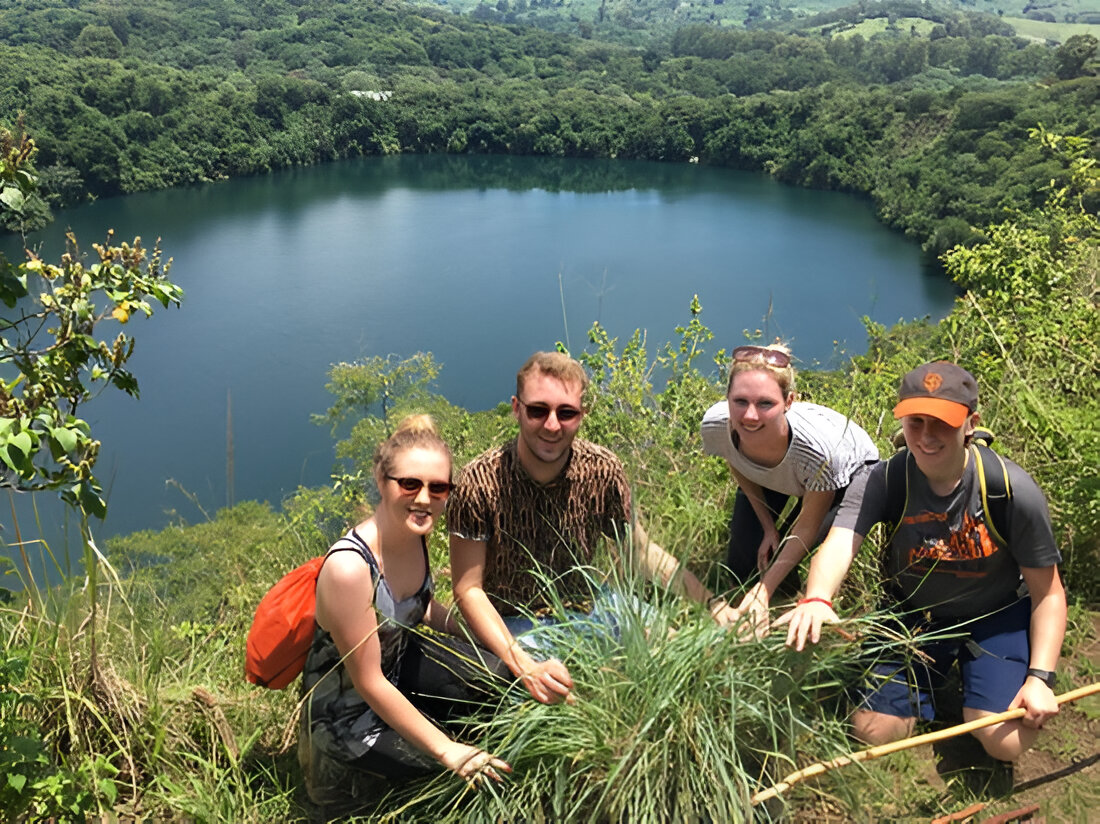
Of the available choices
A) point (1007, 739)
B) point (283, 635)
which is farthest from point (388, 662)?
point (1007, 739)

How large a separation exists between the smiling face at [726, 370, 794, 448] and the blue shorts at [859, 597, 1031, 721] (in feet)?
1.61

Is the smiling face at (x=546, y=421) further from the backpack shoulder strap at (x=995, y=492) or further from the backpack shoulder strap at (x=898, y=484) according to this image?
the backpack shoulder strap at (x=995, y=492)

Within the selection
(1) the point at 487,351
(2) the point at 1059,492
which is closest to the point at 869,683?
(2) the point at 1059,492

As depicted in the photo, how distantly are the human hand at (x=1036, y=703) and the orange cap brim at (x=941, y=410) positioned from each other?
0.54 m

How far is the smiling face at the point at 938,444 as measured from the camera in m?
1.77

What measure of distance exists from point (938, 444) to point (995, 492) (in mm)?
153

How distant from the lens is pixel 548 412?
1.80m

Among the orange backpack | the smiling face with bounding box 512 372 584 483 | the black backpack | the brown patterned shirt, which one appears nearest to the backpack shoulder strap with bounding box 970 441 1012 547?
the black backpack

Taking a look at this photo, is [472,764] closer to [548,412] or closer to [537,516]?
[537,516]

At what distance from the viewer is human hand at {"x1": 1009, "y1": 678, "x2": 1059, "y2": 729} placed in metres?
1.72

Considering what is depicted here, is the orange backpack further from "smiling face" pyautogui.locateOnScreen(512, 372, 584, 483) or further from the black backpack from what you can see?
the black backpack

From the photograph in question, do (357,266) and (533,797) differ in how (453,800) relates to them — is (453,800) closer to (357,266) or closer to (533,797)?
(533,797)

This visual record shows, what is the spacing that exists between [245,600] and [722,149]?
5402 cm

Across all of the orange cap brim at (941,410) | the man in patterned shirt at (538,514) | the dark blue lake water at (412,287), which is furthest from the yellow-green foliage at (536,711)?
the dark blue lake water at (412,287)
